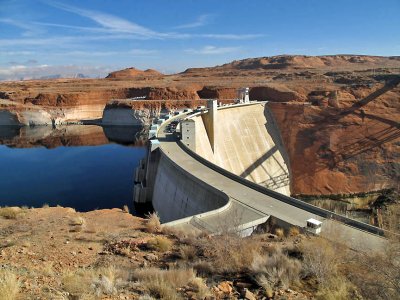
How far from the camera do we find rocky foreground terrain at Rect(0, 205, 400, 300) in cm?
700

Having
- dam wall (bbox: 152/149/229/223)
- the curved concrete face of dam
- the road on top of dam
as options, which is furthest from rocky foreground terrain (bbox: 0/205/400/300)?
the curved concrete face of dam

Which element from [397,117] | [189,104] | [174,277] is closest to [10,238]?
[174,277]

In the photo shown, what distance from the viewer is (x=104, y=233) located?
508 inches

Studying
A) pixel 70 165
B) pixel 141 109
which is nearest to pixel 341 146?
pixel 70 165

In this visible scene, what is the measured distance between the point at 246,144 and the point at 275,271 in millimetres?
29973

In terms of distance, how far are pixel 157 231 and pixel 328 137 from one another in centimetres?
3426

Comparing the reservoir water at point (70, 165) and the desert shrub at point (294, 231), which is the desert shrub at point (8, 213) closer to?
the desert shrub at point (294, 231)

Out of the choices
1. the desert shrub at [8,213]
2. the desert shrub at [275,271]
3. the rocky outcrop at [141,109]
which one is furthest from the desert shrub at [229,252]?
the rocky outcrop at [141,109]

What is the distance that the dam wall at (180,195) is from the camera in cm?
1786

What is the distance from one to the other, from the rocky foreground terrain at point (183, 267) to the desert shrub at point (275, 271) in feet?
0.07

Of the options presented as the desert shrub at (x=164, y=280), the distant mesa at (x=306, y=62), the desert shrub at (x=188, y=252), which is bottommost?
the desert shrub at (x=188, y=252)

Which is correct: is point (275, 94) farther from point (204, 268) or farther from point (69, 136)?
point (204, 268)

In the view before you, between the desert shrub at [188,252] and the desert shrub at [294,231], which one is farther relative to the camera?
the desert shrub at [294,231]

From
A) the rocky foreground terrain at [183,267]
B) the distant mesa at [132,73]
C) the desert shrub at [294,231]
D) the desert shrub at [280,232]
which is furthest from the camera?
the distant mesa at [132,73]
